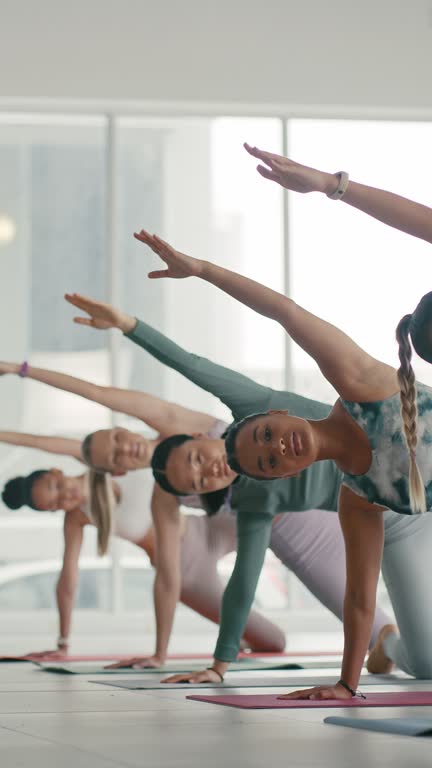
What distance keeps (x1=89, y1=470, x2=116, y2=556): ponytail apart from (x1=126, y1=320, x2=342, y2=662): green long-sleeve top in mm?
1164

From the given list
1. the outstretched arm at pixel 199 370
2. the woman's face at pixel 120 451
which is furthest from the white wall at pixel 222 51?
the outstretched arm at pixel 199 370

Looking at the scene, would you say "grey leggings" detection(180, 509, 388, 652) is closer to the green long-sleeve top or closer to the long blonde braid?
the green long-sleeve top

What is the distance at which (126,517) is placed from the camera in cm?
475

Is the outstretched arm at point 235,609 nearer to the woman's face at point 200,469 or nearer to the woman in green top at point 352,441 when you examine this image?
the woman's face at point 200,469

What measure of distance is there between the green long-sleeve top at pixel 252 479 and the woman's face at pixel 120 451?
0.83 meters

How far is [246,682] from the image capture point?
3094mm

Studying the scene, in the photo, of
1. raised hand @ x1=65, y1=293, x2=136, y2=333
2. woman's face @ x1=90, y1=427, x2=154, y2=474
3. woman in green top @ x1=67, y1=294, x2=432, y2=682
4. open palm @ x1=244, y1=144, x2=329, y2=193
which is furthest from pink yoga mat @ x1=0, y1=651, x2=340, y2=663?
open palm @ x1=244, y1=144, x2=329, y2=193

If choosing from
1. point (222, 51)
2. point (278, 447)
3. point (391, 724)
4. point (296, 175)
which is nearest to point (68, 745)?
point (391, 724)

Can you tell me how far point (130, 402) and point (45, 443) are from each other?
3.03 feet

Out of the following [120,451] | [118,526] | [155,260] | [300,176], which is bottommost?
[118,526]

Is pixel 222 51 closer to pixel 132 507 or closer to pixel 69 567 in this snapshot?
pixel 132 507

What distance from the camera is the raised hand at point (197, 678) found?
3037 millimetres

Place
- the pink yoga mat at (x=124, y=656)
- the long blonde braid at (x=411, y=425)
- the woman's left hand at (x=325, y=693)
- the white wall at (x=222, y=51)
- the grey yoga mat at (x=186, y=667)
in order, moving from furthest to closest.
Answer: the white wall at (x=222, y=51), the pink yoga mat at (x=124, y=656), the grey yoga mat at (x=186, y=667), the woman's left hand at (x=325, y=693), the long blonde braid at (x=411, y=425)

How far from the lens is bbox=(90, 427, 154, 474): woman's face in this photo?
13.9ft
